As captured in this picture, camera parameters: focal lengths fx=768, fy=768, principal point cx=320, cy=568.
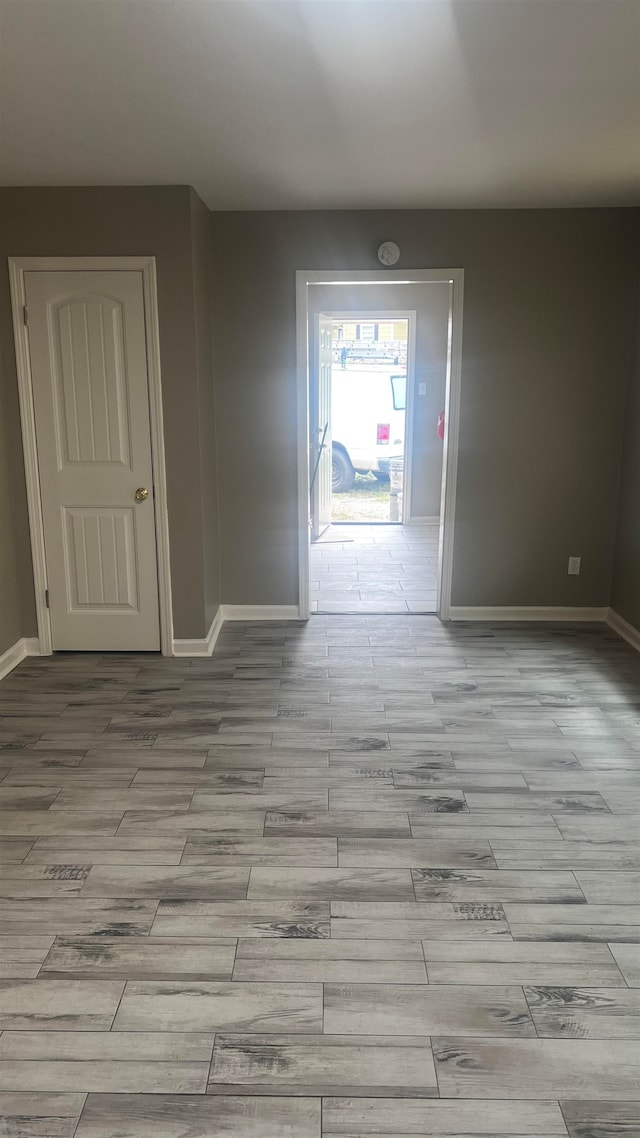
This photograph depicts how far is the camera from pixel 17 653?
4273 mm

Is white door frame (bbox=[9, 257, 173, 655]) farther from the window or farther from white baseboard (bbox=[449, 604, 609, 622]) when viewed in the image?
the window

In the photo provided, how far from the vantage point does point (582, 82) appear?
2529mm

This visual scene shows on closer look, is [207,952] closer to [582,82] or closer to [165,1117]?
[165,1117]

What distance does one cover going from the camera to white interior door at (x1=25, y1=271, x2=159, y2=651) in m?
3.98

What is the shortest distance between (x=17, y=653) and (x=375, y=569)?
2885 millimetres

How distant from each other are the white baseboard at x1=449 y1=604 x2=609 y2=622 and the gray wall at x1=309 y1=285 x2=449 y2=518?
242cm

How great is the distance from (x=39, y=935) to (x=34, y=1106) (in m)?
0.56

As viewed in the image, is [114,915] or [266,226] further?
[266,226]

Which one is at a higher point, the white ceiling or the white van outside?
the white ceiling

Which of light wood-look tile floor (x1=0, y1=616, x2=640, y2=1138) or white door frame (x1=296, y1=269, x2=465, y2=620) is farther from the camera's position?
white door frame (x1=296, y1=269, x2=465, y2=620)

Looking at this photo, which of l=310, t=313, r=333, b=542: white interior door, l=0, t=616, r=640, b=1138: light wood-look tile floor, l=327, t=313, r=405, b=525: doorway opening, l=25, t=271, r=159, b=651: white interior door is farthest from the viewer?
l=327, t=313, r=405, b=525: doorway opening

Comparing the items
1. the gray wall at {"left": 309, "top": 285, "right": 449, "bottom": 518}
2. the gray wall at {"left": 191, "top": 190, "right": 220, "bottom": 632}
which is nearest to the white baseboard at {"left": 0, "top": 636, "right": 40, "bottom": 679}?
the gray wall at {"left": 191, "top": 190, "right": 220, "bottom": 632}

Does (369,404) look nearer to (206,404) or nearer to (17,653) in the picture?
(206,404)

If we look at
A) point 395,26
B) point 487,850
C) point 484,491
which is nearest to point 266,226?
point 484,491
